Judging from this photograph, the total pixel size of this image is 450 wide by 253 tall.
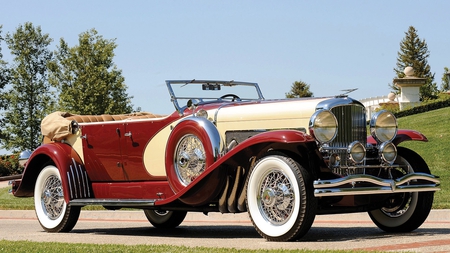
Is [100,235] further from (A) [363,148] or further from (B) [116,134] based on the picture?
(A) [363,148]

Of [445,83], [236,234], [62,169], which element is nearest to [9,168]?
[62,169]

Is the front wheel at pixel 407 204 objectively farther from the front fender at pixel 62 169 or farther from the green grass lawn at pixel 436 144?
the front fender at pixel 62 169

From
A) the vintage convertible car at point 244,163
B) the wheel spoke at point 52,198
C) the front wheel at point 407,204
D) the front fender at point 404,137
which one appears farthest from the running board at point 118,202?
the front wheel at point 407,204

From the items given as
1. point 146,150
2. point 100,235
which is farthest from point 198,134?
point 100,235

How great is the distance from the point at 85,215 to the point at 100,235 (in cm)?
470

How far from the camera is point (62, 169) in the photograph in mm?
9633

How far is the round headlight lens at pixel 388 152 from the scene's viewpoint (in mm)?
7523

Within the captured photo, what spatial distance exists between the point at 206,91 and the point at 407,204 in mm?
2980

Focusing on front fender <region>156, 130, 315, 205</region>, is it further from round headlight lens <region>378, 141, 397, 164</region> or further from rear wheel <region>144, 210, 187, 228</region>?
rear wheel <region>144, 210, 187, 228</region>

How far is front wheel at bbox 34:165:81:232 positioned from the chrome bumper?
4.24 m

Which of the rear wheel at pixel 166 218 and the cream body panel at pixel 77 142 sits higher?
the cream body panel at pixel 77 142

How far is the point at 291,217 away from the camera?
22.7ft

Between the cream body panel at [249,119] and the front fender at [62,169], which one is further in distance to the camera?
the front fender at [62,169]

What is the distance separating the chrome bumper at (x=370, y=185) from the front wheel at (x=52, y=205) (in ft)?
13.9
